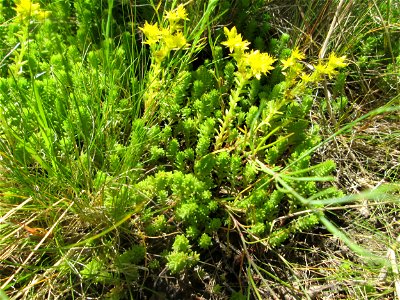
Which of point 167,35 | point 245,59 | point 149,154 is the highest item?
point 167,35

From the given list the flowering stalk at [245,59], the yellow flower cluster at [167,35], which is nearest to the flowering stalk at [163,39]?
the yellow flower cluster at [167,35]

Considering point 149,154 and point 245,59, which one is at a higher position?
point 245,59

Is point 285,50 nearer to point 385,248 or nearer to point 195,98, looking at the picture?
point 195,98

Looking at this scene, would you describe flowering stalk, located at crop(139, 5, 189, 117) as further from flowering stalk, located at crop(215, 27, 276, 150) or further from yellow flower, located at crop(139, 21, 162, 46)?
flowering stalk, located at crop(215, 27, 276, 150)

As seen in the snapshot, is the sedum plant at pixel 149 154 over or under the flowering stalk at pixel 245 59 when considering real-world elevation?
under

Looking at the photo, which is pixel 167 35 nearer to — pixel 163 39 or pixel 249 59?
pixel 163 39

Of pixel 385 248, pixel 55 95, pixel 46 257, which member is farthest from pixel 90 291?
pixel 385 248

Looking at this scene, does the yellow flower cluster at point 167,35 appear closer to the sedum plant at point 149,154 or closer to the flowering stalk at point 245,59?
the sedum plant at point 149,154

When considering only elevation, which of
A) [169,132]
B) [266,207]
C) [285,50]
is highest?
[285,50]

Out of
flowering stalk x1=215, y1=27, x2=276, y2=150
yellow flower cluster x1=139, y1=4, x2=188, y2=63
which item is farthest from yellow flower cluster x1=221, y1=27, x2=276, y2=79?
yellow flower cluster x1=139, y1=4, x2=188, y2=63

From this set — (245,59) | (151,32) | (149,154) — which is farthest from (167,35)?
(149,154)

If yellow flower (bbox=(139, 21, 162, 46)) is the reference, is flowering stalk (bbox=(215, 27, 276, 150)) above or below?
below
